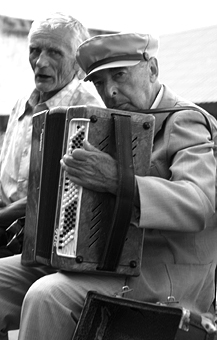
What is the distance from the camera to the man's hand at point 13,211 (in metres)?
3.47

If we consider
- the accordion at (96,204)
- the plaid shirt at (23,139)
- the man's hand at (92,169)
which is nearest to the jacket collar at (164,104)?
the accordion at (96,204)

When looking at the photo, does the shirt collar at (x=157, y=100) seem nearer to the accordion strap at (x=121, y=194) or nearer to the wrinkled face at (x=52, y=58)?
the accordion strap at (x=121, y=194)

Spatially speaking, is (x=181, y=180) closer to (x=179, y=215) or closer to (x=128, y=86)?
(x=179, y=215)

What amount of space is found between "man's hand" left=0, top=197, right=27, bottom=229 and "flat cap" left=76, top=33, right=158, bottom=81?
783mm

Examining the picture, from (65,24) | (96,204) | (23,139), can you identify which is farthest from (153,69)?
(23,139)

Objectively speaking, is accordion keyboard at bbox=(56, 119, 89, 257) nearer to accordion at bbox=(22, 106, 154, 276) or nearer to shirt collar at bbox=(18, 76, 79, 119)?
accordion at bbox=(22, 106, 154, 276)

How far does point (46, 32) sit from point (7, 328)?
1.48 metres

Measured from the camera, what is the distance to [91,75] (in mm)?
3029

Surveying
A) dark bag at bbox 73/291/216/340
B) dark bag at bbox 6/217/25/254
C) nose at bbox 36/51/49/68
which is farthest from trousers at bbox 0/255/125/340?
nose at bbox 36/51/49/68

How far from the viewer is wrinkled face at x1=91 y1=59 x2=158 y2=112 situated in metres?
2.98

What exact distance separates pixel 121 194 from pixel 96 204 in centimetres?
11

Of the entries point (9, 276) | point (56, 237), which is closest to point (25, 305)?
point (56, 237)

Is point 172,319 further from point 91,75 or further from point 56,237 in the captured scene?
point 91,75

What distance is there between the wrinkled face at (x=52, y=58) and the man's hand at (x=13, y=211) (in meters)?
0.62
